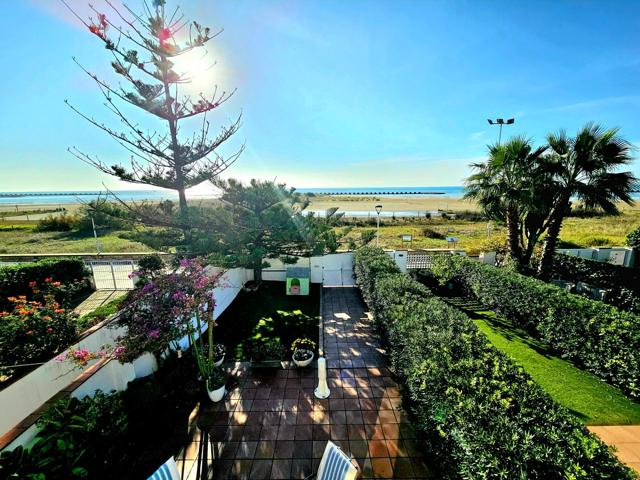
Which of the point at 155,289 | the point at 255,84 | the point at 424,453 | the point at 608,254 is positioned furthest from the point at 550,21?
the point at 608,254

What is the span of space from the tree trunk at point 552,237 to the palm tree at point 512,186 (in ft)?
1.75

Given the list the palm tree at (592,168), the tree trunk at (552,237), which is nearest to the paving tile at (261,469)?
the tree trunk at (552,237)

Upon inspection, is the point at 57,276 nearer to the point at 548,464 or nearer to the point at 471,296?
the point at 548,464

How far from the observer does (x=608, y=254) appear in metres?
9.77

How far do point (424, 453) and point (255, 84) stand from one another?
7.57 m

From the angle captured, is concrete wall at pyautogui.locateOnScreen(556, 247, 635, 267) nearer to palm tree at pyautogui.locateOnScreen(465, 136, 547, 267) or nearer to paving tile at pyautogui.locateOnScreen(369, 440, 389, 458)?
palm tree at pyautogui.locateOnScreen(465, 136, 547, 267)

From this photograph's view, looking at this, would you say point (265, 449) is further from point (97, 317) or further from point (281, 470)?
point (97, 317)

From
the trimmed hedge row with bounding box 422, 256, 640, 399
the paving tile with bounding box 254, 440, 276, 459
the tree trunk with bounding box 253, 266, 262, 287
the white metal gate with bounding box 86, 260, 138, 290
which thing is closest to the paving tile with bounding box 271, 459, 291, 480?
the paving tile with bounding box 254, 440, 276, 459

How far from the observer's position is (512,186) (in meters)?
7.54

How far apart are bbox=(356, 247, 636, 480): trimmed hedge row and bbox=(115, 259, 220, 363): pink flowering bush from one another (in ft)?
9.54

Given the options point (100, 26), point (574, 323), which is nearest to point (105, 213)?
point (100, 26)

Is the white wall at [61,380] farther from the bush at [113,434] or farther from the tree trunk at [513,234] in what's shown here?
the tree trunk at [513,234]

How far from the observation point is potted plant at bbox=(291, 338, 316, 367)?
4.56m

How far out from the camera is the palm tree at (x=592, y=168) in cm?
626
